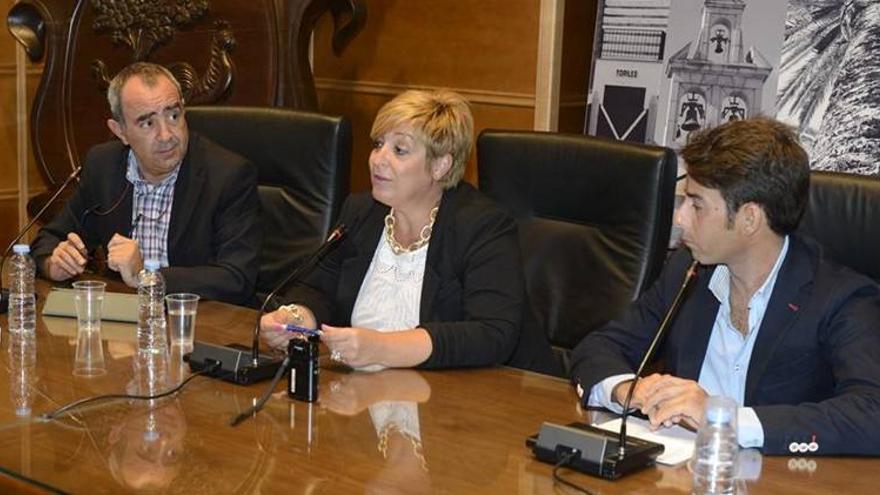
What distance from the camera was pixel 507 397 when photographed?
215cm

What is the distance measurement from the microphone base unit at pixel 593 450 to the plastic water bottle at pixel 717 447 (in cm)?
12

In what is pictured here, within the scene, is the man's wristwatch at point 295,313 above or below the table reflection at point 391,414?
above

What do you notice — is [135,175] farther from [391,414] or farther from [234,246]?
[391,414]

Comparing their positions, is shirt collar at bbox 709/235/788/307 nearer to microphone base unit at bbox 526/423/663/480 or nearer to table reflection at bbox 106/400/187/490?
microphone base unit at bbox 526/423/663/480

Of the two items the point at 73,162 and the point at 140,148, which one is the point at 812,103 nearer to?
the point at 140,148

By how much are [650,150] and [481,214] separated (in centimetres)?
38

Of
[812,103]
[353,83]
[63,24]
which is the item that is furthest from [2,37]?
[812,103]

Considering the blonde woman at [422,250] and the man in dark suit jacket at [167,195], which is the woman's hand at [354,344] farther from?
the man in dark suit jacket at [167,195]

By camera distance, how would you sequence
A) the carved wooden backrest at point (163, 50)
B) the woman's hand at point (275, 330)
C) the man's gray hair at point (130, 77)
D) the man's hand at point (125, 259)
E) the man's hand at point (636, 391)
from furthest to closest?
the carved wooden backrest at point (163, 50)
the man's gray hair at point (130, 77)
the man's hand at point (125, 259)
the woman's hand at point (275, 330)
the man's hand at point (636, 391)

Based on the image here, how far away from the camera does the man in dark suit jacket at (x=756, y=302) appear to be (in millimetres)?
2068

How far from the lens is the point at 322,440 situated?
191cm

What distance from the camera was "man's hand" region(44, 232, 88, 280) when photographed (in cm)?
285

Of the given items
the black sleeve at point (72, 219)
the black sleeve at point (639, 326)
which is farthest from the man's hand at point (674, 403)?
the black sleeve at point (72, 219)

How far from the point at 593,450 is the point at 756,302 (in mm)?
563
